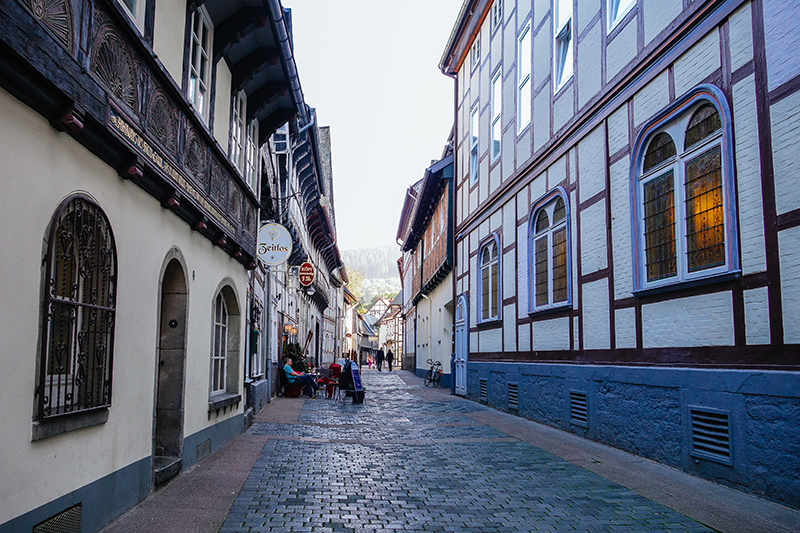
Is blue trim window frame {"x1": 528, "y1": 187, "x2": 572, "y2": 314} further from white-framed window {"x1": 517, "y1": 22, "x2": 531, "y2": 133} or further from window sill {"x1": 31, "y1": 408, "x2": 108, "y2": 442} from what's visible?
window sill {"x1": 31, "y1": 408, "x2": 108, "y2": 442}

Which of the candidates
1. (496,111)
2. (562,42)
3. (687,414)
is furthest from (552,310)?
(496,111)

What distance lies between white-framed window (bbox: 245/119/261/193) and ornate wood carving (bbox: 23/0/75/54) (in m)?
7.15

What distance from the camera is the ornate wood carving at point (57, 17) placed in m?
4.04

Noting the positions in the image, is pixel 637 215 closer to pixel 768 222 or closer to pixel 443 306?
pixel 768 222

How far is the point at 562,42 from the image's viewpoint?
1269 cm

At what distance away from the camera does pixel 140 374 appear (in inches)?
243

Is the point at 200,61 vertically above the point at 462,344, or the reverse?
the point at 200,61


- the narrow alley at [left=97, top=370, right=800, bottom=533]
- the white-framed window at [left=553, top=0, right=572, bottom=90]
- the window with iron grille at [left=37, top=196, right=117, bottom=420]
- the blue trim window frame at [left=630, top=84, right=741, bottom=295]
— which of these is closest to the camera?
the window with iron grille at [left=37, top=196, right=117, bottom=420]

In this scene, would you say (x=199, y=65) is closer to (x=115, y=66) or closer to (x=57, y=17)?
(x=115, y=66)

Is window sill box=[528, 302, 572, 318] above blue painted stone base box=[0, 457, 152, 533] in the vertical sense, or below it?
above

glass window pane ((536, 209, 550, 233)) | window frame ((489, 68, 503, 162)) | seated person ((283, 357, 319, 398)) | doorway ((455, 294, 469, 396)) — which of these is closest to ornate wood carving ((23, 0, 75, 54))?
glass window pane ((536, 209, 550, 233))

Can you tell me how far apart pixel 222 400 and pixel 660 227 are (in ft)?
21.1

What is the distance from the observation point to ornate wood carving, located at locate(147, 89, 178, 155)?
6.34 meters

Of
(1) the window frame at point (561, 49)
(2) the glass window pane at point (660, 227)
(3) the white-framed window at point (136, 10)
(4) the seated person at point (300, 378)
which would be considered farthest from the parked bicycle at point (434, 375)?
(3) the white-framed window at point (136, 10)
